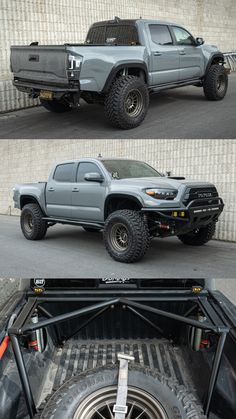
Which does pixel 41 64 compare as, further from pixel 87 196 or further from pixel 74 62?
pixel 87 196

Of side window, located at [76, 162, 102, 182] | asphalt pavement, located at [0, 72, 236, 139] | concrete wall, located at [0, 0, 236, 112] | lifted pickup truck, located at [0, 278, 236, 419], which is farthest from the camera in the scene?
concrete wall, located at [0, 0, 236, 112]

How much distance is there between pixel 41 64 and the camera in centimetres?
577

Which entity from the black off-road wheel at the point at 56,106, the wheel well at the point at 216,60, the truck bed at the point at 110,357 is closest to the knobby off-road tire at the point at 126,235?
the truck bed at the point at 110,357

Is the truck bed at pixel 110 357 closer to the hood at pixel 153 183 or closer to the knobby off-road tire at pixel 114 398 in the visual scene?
the knobby off-road tire at pixel 114 398

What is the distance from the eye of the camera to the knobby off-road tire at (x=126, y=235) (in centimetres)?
494

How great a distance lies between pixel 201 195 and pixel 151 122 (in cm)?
191

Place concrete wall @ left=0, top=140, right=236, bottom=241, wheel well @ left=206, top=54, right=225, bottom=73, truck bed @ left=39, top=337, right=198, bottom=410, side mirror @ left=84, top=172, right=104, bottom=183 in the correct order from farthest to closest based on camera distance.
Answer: wheel well @ left=206, top=54, right=225, bottom=73 → concrete wall @ left=0, top=140, right=236, bottom=241 → side mirror @ left=84, top=172, right=104, bottom=183 → truck bed @ left=39, top=337, right=198, bottom=410

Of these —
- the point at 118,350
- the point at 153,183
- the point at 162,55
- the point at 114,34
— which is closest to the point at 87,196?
the point at 153,183

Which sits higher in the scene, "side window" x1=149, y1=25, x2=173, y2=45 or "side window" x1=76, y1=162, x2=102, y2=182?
"side window" x1=149, y1=25, x2=173, y2=45

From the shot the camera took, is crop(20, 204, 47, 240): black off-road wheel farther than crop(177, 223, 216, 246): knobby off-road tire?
Yes

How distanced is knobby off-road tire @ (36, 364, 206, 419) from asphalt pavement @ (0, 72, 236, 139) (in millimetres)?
4361

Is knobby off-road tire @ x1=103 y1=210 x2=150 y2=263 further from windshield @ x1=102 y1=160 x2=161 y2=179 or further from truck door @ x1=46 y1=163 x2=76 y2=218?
truck door @ x1=46 y1=163 x2=76 y2=218

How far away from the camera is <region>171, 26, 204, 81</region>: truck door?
7.38 meters

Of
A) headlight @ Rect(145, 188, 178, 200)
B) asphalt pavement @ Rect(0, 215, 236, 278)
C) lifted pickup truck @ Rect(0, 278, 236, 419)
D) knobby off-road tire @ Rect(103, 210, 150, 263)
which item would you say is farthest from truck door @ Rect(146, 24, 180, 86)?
lifted pickup truck @ Rect(0, 278, 236, 419)
